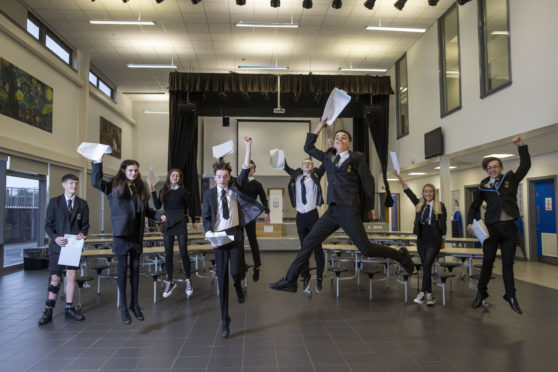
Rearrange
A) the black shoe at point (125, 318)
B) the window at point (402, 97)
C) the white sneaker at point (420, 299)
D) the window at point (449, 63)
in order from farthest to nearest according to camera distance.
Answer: the window at point (402, 97) < the window at point (449, 63) < the white sneaker at point (420, 299) < the black shoe at point (125, 318)

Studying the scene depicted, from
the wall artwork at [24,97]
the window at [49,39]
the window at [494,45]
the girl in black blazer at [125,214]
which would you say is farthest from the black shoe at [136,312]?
the window at [49,39]

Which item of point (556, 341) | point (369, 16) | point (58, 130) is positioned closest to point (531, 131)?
point (556, 341)

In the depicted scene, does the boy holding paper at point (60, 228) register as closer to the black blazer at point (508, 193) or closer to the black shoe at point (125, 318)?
the black shoe at point (125, 318)

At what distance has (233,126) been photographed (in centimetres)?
1642

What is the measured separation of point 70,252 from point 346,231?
2.75 m

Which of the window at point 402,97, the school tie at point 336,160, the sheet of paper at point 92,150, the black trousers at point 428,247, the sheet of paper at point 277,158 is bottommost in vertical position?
the black trousers at point 428,247

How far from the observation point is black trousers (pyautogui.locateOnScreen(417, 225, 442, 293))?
4.42 meters

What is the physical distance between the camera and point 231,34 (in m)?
9.95

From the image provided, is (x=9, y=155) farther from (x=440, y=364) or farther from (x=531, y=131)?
(x=531, y=131)

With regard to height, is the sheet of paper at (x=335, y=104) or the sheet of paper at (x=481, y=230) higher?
the sheet of paper at (x=335, y=104)

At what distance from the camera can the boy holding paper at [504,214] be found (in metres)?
3.90

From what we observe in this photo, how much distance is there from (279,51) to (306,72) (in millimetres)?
2136

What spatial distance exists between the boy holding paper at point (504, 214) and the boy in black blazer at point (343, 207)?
1248 mm

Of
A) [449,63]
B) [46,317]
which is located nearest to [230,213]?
[46,317]
